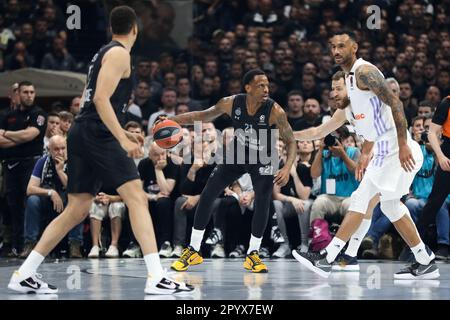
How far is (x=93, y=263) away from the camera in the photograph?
10.4 metres

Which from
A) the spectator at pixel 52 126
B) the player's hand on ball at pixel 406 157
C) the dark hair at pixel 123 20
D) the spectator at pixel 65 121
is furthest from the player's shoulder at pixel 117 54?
the spectator at pixel 52 126

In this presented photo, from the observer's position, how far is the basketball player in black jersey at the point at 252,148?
29.7ft

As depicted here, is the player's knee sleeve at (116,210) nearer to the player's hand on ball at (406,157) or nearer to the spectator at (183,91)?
the spectator at (183,91)

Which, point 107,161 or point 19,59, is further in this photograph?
point 19,59

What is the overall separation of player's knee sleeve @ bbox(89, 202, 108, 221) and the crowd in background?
16 mm

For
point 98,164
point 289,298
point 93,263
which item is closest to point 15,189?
point 93,263

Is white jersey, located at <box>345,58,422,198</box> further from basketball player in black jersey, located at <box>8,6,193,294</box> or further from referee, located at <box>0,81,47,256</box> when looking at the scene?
referee, located at <box>0,81,47,256</box>

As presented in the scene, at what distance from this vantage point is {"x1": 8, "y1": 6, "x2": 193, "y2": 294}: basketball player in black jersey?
22.0ft

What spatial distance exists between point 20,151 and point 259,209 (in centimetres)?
427

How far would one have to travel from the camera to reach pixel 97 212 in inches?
468

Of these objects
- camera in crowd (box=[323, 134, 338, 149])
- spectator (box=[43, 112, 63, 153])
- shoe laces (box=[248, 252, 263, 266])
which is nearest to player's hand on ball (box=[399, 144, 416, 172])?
shoe laces (box=[248, 252, 263, 266])

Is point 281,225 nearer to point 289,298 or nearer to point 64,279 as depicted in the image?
point 64,279

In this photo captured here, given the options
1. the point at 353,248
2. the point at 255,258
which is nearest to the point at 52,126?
the point at 255,258

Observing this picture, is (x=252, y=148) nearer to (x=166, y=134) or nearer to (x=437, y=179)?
(x=166, y=134)
